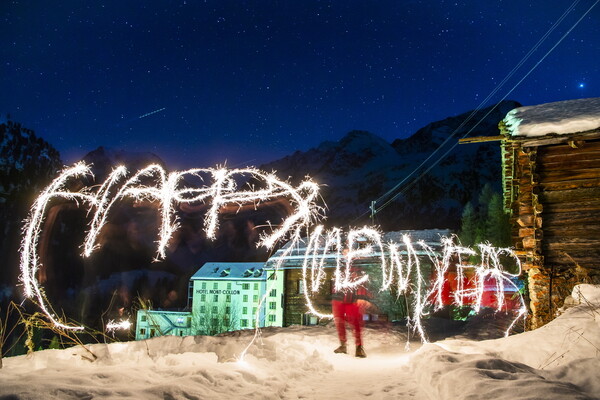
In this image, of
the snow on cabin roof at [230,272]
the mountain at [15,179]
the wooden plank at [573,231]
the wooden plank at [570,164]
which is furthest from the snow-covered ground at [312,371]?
the mountain at [15,179]

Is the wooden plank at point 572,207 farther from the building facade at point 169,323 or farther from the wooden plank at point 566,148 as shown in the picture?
the building facade at point 169,323

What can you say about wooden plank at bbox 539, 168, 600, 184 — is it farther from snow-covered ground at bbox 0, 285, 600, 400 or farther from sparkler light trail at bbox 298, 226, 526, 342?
sparkler light trail at bbox 298, 226, 526, 342

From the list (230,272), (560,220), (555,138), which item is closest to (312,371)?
(560,220)

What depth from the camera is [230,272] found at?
55625mm

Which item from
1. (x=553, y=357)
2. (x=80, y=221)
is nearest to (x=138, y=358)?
(x=553, y=357)

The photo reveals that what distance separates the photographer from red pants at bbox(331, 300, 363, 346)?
948cm

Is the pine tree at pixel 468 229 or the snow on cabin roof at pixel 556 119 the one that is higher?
the snow on cabin roof at pixel 556 119

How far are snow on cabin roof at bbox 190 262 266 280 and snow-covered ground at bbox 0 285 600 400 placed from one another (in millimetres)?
46923

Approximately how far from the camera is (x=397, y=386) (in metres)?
5.82

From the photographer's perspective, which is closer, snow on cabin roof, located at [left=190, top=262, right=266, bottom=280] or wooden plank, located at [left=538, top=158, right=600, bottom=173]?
wooden plank, located at [left=538, top=158, right=600, bottom=173]

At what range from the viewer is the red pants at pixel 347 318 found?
9477 mm

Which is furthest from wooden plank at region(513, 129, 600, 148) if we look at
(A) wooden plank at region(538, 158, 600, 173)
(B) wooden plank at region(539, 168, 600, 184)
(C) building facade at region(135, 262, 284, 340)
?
(C) building facade at region(135, 262, 284, 340)

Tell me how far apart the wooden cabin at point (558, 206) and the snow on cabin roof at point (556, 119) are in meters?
0.02

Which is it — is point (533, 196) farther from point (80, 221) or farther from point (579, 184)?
point (80, 221)
